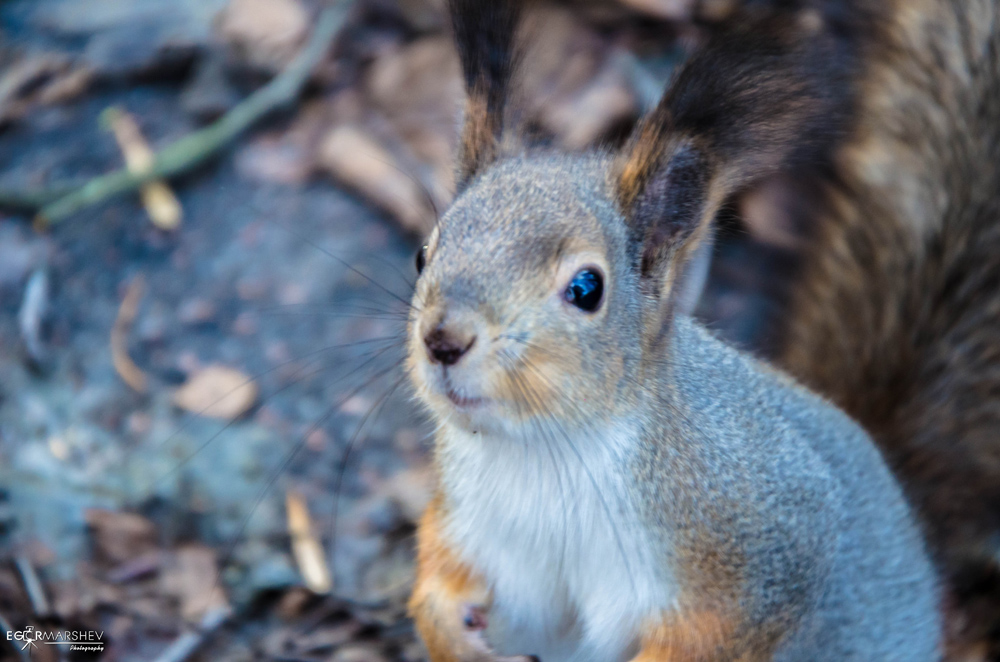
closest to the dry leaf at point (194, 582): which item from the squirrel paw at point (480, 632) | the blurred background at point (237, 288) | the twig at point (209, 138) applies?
the blurred background at point (237, 288)

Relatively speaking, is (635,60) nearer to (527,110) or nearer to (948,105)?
(948,105)

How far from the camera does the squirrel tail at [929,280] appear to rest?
267cm

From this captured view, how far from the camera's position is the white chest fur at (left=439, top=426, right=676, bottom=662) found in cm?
202

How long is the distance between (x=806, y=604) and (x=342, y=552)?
4.99 ft

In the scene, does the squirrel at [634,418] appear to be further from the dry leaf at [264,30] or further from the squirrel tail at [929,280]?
the dry leaf at [264,30]

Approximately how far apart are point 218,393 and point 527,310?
6.32 feet

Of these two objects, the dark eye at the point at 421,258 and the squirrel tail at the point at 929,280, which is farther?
the squirrel tail at the point at 929,280

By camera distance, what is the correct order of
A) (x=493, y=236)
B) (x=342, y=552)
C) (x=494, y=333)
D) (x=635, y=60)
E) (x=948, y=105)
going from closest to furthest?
(x=494, y=333), (x=493, y=236), (x=948, y=105), (x=342, y=552), (x=635, y=60)

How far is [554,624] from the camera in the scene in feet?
7.49

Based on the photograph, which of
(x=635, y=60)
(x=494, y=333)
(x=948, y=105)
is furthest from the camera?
(x=635, y=60)

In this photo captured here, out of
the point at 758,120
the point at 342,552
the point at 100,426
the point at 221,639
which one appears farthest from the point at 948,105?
the point at 100,426

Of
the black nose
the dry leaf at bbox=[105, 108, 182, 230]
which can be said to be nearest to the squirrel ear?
the black nose

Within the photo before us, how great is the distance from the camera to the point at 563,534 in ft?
6.81

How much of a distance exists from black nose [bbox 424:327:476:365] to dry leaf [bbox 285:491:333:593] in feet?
4.86
